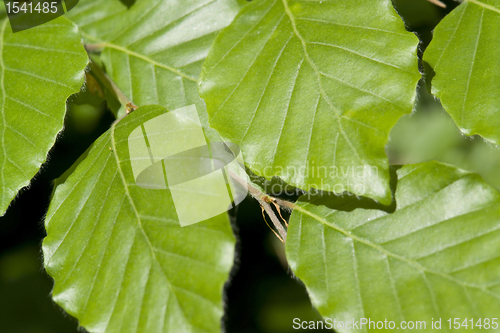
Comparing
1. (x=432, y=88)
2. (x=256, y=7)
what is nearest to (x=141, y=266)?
(x=256, y=7)

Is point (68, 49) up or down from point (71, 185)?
up

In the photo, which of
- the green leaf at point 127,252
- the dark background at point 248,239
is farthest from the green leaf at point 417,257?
the dark background at point 248,239

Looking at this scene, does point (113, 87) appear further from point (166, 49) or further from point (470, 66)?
point (470, 66)

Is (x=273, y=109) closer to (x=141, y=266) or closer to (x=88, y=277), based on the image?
(x=141, y=266)

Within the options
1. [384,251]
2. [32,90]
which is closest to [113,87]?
[32,90]

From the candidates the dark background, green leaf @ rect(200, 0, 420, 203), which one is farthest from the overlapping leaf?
the dark background

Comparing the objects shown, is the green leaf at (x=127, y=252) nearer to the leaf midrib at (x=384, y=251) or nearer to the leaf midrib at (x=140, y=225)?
the leaf midrib at (x=140, y=225)
